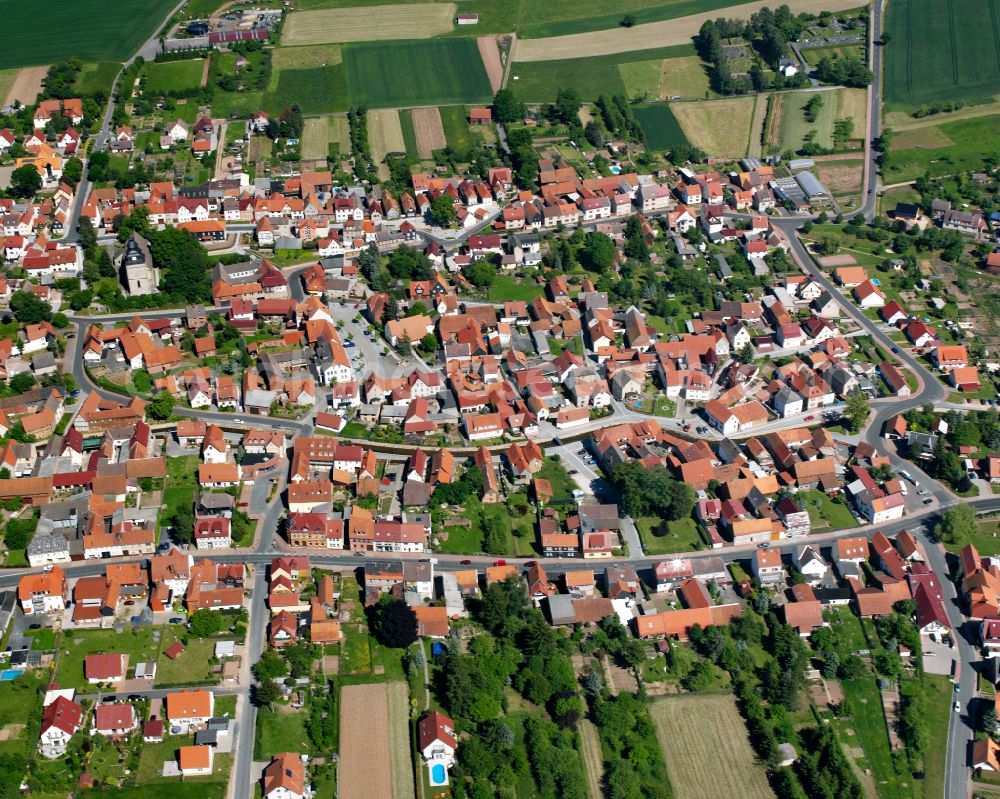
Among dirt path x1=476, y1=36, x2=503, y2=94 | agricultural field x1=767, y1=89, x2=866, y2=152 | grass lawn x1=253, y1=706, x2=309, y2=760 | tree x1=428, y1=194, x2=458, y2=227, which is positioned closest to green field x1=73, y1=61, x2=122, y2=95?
dirt path x1=476, y1=36, x2=503, y2=94

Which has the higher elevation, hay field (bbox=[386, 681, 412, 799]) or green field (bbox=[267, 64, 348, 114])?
green field (bbox=[267, 64, 348, 114])

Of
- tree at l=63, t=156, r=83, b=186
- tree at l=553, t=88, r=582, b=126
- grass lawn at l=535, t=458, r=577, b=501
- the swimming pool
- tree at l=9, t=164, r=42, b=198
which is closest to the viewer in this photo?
the swimming pool

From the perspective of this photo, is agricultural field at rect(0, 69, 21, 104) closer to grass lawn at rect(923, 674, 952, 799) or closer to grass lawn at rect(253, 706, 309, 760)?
grass lawn at rect(253, 706, 309, 760)

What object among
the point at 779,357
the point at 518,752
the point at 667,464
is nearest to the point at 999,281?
the point at 779,357

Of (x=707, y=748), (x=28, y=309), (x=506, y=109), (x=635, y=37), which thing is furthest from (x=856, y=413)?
(x=635, y=37)

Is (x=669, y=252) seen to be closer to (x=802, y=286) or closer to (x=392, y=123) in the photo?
(x=802, y=286)

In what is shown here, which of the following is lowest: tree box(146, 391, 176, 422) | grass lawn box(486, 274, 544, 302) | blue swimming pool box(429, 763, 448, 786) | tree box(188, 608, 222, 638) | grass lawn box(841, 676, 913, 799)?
grass lawn box(841, 676, 913, 799)

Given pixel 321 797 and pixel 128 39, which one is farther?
pixel 128 39
